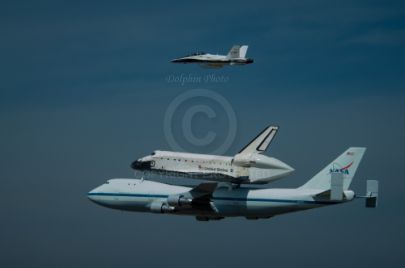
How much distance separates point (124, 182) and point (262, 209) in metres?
18.4

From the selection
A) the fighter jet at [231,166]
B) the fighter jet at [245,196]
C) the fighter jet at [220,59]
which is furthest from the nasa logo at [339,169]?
the fighter jet at [220,59]

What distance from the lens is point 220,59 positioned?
112438mm

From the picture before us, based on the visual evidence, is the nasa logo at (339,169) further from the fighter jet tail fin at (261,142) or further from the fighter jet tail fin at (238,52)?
the fighter jet tail fin at (238,52)

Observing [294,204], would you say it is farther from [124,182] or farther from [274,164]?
[124,182]

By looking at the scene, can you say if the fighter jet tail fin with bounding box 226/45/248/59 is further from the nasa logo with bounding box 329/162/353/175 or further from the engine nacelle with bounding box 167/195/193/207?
the engine nacelle with bounding box 167/195/193/207

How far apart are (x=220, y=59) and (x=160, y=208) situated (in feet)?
61.4

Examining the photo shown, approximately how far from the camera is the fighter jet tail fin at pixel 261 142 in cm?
11512

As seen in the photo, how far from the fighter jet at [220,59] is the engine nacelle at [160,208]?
16.3m

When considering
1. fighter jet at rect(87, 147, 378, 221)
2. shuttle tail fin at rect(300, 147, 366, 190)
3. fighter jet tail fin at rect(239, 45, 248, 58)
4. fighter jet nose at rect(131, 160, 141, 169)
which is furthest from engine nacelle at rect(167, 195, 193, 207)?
fighter jet tail fin at rect(239, 45, 248, 58)

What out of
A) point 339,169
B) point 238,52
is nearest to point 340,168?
point 339,169

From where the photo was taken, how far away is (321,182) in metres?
115

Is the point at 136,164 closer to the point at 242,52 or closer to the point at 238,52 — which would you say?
the point at 238,52

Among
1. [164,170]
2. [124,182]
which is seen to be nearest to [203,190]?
[164,170]

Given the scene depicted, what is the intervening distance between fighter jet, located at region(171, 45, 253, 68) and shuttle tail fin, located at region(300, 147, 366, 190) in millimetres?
15038
